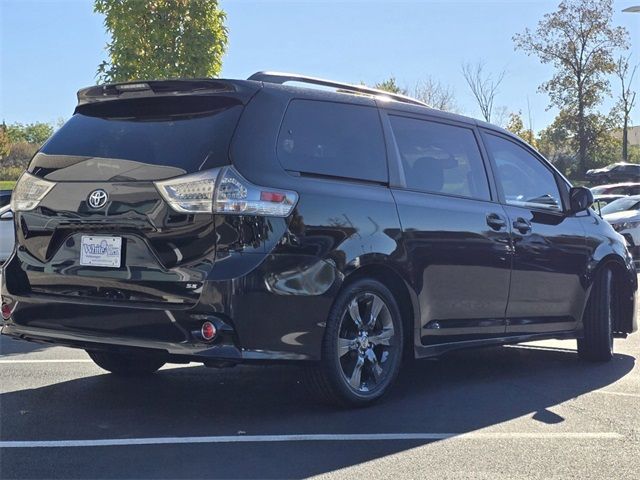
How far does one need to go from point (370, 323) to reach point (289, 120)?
1.29 metres

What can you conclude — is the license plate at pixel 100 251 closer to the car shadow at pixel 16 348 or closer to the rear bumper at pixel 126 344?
the rear bumper at pixel 126 344

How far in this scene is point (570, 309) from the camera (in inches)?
268

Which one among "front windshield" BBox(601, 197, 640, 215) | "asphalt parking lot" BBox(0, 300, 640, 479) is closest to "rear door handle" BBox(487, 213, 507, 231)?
"asphalt parking lot" BBox(0, 300, 640, 479)

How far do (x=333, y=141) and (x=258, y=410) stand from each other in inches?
64.6

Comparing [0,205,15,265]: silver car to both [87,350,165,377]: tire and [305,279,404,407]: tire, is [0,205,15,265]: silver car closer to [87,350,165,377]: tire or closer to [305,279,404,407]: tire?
[87,350,165,377]: tire

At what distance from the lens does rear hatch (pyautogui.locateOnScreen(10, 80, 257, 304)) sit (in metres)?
4.50

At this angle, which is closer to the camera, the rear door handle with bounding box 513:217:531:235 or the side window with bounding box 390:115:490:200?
the side window with bounding box 390:115:490:200

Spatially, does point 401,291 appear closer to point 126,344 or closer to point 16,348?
point 126,344

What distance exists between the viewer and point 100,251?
4.65 m

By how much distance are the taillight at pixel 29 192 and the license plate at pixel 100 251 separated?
44 cm

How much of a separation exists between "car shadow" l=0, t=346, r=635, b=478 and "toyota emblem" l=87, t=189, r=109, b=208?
3.89ft

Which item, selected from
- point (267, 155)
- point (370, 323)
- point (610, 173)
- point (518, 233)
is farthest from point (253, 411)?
point (610, 173)

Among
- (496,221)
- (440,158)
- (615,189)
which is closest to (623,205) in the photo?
(615,189)

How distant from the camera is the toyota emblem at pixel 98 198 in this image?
4.66 m
